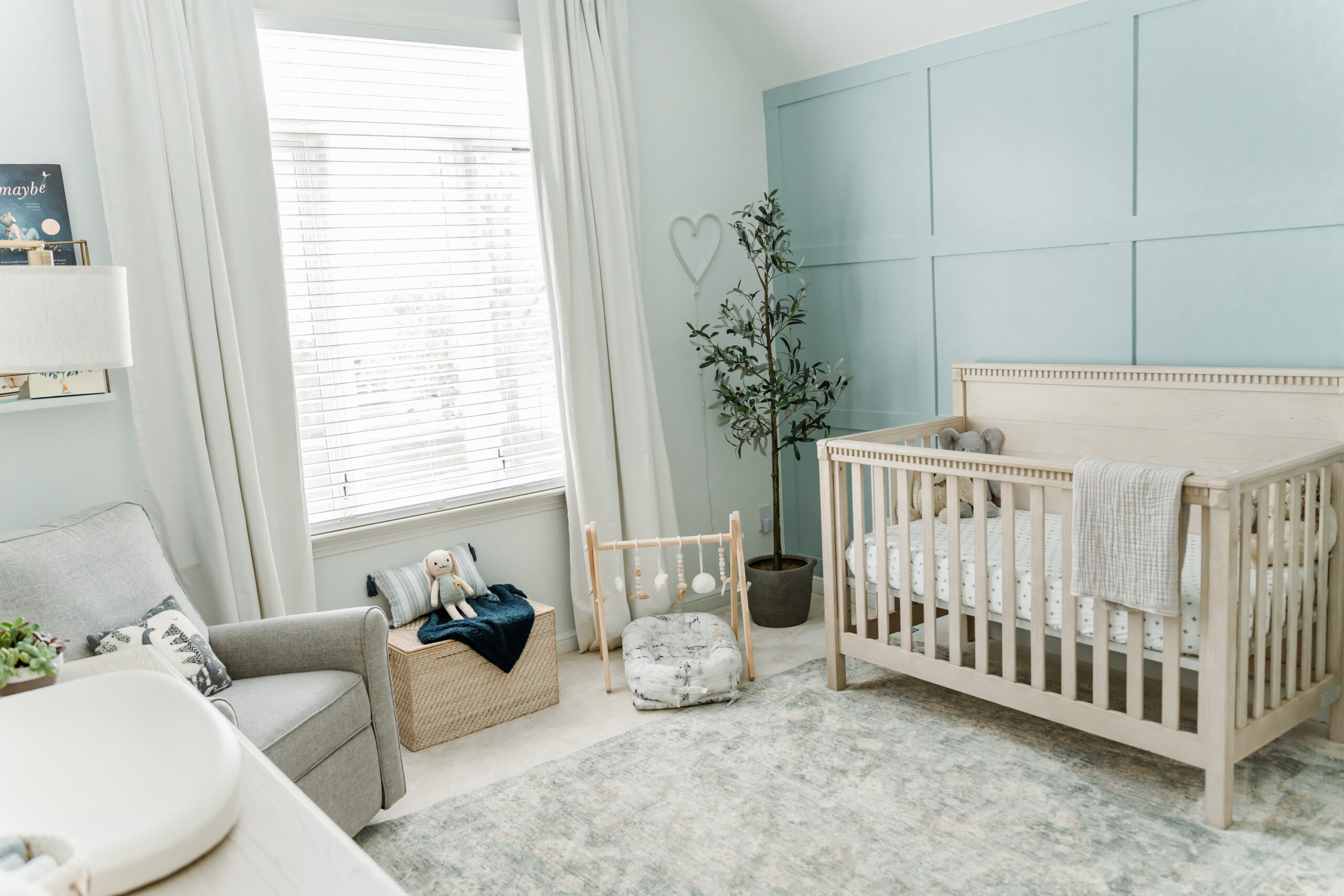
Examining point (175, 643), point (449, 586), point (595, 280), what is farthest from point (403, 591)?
point (595, 280)

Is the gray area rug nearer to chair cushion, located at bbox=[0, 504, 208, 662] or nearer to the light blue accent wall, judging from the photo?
chair cushion, located at bbox=[0, 504, 208, 662]

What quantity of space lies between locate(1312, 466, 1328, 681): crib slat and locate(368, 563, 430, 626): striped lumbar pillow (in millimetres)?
2439

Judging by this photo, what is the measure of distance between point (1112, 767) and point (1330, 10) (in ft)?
6.31

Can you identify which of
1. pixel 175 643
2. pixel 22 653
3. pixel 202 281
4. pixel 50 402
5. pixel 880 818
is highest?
pixel 202 281

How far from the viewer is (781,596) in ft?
11.9

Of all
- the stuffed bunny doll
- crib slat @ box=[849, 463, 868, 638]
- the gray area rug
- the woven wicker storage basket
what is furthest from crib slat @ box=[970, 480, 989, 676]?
the stuffed bunny doll

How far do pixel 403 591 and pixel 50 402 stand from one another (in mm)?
1092

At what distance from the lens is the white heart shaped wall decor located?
3.76 m

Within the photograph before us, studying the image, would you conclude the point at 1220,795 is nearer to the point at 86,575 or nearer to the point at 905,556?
the point at 905,556

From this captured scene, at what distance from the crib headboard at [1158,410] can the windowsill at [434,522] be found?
1488mm

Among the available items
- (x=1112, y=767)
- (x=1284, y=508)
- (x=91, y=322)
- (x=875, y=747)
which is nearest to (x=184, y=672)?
(x=91, y=322)

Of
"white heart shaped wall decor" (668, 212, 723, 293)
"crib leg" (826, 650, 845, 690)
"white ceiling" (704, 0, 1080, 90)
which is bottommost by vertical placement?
"crib leg" (826, 650, 845, 690)

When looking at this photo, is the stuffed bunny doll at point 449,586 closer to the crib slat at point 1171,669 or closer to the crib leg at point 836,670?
the crib leg at point 836,670

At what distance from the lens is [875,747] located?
8.52 feet
